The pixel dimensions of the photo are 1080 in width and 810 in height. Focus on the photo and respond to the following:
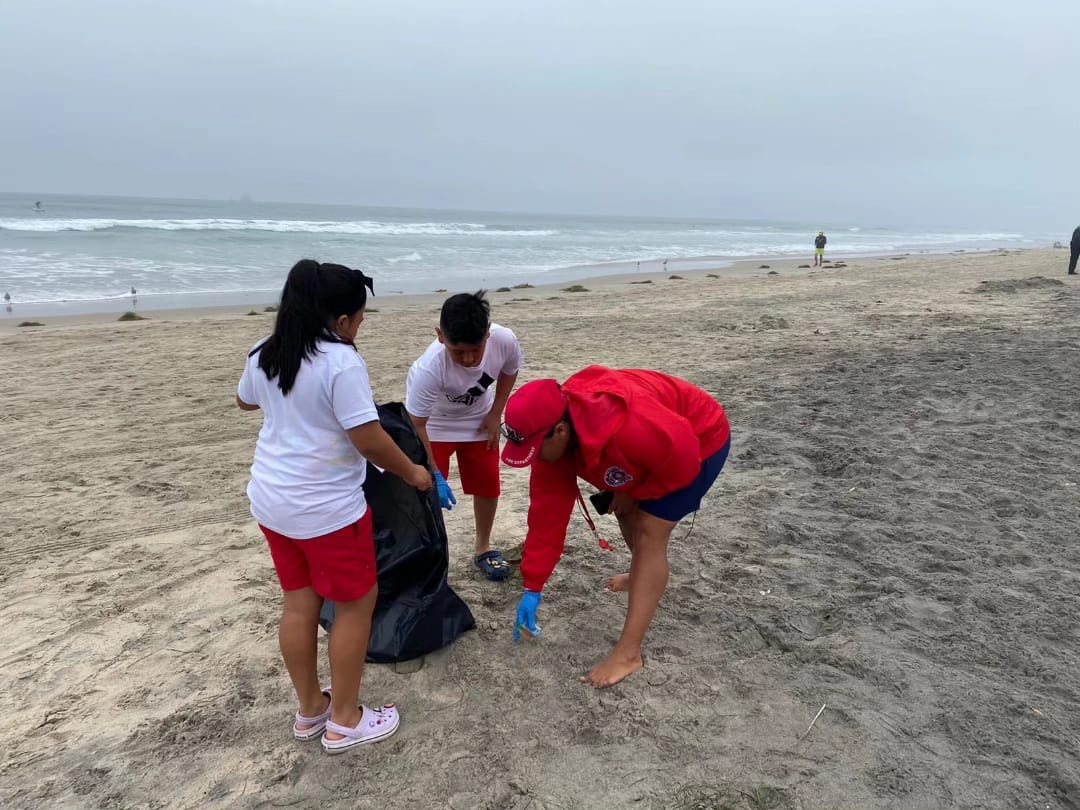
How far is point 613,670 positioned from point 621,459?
87 cm

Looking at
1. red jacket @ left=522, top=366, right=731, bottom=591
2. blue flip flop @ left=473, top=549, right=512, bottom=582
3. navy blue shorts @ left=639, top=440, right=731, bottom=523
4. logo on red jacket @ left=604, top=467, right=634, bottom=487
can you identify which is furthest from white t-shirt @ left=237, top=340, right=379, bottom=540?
blue flip flop @ left=473, top=549, right=512, bottom=582

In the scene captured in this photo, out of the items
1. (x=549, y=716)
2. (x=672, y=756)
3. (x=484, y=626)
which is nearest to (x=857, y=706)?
(x=672, y=756)

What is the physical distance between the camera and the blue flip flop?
331 cm

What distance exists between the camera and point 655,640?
2812 millimetres

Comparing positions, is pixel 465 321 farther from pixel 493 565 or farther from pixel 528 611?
pixel 493 565

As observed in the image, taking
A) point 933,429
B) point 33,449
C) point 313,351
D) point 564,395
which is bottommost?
point 33,449

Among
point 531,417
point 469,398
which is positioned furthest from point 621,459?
point 469,398

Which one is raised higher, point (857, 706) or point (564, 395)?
point (564, 395)

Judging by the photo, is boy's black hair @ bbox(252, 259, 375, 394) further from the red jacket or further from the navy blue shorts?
the navy blue shorts

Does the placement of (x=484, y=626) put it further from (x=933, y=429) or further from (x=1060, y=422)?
(x=1060, y=422)

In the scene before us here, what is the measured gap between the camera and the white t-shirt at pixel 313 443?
1.92m

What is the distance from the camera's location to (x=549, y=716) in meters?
2.42

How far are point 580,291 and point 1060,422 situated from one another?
11337 millimetres

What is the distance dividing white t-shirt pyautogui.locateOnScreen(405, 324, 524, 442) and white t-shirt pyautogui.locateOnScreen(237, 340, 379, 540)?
95 cm
